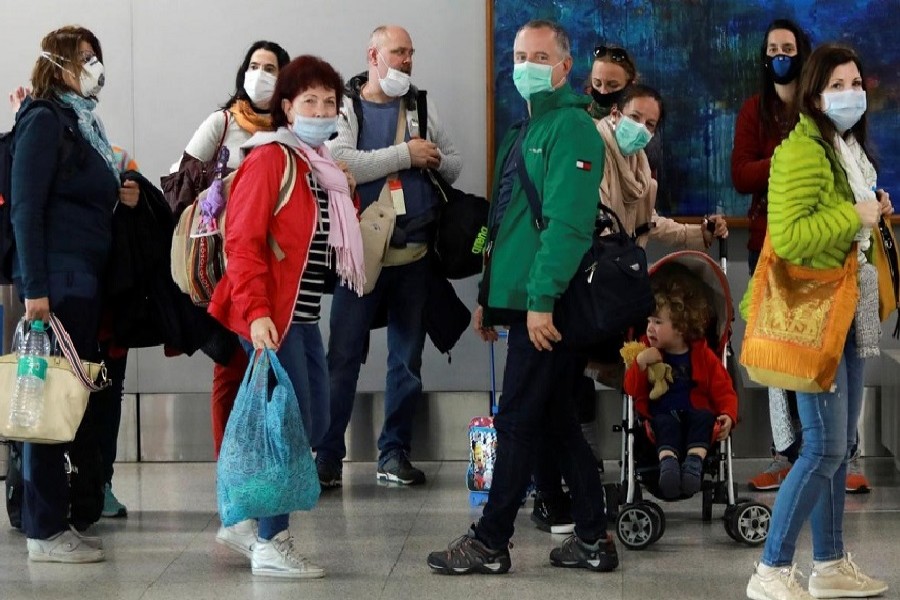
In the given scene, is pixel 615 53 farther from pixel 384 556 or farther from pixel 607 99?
pixel 384 556

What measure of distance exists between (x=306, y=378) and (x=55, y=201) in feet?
3.32

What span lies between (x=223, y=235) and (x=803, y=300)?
6.03 ft

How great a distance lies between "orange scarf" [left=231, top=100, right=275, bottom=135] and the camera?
5.56m

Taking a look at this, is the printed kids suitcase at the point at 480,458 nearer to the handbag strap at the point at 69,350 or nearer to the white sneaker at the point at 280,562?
the white sneaker at the point at 280,562

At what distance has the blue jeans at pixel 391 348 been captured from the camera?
5.99 metres

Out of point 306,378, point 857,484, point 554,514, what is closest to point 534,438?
point 306,378

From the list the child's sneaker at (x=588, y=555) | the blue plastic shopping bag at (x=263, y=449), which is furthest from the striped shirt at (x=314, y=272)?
the child's sneaker at (x=588, y=555)

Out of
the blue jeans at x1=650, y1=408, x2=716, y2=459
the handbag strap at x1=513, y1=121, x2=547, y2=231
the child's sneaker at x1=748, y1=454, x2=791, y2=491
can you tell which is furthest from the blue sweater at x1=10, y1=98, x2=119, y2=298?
the child's sneaker at x1=748, y1=454, x2=791, y2=491

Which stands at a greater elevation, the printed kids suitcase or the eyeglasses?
the eyeglasses

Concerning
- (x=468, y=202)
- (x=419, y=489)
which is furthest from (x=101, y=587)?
(x=468, y=202)

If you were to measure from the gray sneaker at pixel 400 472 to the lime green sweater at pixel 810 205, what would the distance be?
2578mm

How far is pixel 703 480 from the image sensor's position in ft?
16.8

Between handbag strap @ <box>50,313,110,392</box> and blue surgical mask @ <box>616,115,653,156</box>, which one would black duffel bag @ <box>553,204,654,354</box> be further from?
handbag strap @ <box>50,313,110,392</box>

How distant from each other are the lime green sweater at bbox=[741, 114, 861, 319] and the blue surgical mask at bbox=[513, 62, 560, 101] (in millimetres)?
758
